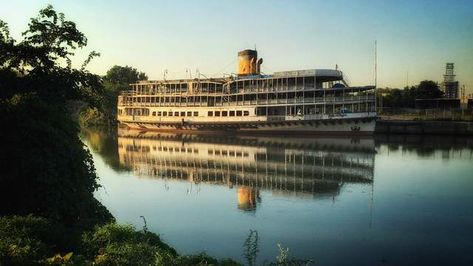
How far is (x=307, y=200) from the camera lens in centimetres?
2169

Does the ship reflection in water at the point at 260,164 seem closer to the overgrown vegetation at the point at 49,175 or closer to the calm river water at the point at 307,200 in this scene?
the calm river water at the point at 307,200

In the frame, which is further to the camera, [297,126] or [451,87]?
[451,87]

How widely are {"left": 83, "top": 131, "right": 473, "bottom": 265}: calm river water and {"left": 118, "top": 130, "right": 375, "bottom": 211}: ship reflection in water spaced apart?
9cm

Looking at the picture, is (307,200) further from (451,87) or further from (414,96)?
(451,87)

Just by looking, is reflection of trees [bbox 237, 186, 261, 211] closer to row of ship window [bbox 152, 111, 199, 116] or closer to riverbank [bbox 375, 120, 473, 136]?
riverbank [bbox 375, 120, 473, 136]

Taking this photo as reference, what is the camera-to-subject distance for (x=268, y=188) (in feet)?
80.6

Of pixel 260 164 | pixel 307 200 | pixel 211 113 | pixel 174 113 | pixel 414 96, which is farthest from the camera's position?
pixel 414 96

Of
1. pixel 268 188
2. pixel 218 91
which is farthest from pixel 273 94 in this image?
pixel 268 188

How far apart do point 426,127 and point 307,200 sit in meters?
41.4

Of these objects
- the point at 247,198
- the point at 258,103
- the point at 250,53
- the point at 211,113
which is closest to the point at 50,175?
the point at 247,198

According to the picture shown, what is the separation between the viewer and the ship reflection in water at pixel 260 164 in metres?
25.1

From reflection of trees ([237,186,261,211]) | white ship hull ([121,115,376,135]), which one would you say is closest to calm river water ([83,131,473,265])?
reflection of trees ([237,186,261,211])

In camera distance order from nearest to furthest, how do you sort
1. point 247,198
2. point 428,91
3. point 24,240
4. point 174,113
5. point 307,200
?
point 24,240, point 307,200, point 247,198, point 174,113, point 428,91

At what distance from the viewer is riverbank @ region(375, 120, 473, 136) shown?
54188mm
